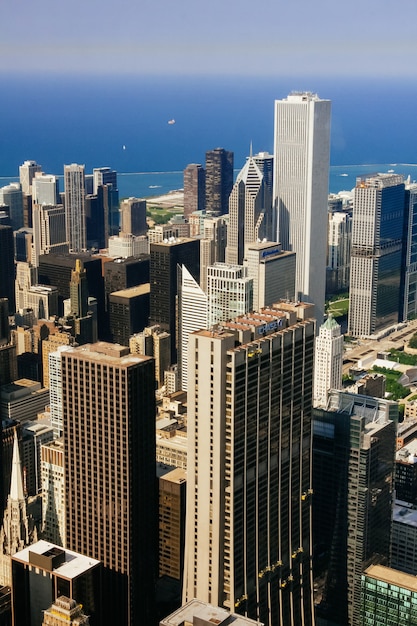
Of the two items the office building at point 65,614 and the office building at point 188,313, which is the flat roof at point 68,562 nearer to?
the office building at point 65,614

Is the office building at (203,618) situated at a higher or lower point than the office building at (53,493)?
higher

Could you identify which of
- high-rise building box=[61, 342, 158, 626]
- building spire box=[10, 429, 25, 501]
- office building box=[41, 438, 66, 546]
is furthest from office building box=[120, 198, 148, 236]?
high-rise building box=[61, 342, 158, 626]

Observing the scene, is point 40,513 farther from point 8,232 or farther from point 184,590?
point 8,232

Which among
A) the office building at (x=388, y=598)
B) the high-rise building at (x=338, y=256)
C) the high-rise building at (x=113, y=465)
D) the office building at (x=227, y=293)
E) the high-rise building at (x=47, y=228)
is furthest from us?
the high-rise building at (x=47, y=228)

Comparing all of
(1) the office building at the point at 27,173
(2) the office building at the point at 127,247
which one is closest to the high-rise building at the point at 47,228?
(2) the office building at the point at 127,247

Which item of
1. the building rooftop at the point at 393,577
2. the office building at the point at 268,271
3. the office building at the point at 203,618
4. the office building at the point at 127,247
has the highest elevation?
the office building at the point at 268,271

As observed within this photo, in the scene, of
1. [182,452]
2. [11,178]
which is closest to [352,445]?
[182,452]

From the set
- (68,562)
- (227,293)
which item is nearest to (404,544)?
(68,562)

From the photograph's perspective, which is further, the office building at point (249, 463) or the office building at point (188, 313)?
the office building at point (188, 313)
